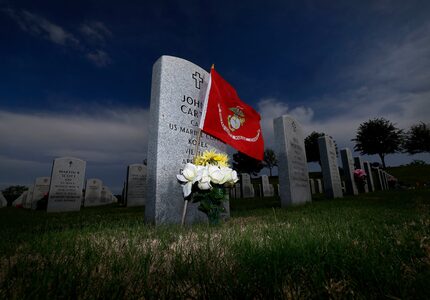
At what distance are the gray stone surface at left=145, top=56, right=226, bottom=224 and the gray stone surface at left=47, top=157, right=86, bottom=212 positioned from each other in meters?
9.51

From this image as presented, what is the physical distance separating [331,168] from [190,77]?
9.49m

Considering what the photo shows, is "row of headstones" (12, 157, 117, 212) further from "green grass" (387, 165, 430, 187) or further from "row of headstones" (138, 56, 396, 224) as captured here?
"green grass" (387, 165, 430, 187)

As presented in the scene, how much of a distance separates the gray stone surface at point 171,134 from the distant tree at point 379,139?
4914 centimetres

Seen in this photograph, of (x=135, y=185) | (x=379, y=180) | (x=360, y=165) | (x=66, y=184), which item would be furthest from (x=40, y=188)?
(x=379, y=180)

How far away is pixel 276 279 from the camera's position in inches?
43.2

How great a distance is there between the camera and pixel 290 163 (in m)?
7.92

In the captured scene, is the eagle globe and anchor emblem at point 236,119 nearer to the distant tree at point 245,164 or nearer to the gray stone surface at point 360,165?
the gray stone surface at point 360,165

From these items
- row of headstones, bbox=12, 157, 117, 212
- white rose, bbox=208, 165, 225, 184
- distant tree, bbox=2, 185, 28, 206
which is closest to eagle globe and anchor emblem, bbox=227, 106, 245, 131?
white rose, bbox=208, 165, 225, 184

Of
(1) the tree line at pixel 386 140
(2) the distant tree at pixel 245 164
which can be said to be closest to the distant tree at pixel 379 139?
(1) the tree line at pixel 386 140

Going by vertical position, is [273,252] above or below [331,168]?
below

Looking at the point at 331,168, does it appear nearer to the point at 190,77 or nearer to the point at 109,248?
the point at 190,77

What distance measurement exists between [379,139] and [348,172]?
122 ft

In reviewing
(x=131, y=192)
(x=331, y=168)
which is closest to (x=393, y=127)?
(x=331, y=168)

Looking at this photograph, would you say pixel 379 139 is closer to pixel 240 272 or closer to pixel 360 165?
pixel 360 165
